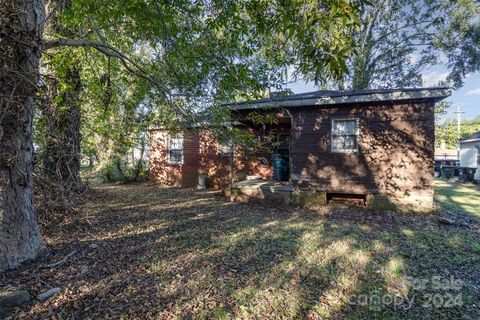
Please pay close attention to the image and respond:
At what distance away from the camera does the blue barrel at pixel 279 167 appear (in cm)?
990

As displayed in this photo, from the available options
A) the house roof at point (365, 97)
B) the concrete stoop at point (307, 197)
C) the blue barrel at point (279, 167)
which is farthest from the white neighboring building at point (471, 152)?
the blue barrel at point (279, 167)

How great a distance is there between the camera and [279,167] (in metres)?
9.91

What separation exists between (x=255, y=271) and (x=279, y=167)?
6.77m

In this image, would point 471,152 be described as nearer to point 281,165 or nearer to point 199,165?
point 281,165

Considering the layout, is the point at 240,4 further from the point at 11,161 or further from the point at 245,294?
the point at 245,294

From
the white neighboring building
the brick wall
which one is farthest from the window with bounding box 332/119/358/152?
the white neighboring building

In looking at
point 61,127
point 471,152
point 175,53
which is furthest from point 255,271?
point 471,152

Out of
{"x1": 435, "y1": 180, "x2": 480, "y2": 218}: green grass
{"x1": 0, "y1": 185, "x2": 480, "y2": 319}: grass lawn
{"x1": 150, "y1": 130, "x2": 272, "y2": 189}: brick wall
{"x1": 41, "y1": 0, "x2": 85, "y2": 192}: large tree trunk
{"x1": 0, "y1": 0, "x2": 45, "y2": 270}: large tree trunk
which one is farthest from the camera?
{"x1": 150, "y1": 130, "x2": 272, "y2": 189}: brick wall

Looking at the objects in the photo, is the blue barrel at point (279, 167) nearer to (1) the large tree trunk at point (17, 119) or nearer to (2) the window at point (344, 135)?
(2) the window at point (344, 135)

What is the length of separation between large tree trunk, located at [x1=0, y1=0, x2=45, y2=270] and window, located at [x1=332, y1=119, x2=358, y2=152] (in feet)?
23.6

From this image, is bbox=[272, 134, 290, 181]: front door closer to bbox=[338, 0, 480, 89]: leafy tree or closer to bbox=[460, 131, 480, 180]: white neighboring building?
bbox=[338, 0, 480, 89]: leafy tree

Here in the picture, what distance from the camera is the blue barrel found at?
9.90 m

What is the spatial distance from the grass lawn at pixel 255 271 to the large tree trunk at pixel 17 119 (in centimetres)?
42

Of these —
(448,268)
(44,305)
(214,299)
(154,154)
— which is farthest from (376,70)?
Result: (44,305)
